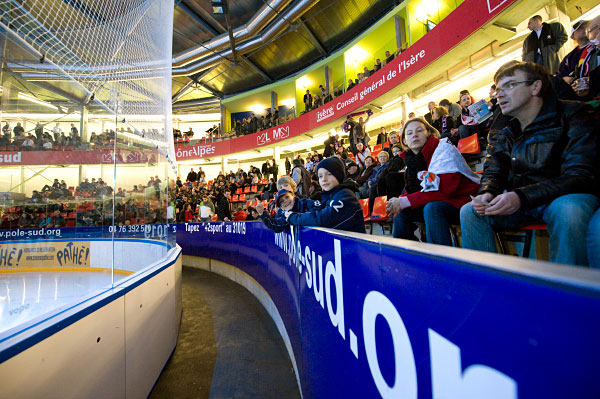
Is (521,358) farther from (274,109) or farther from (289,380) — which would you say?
(274,109)

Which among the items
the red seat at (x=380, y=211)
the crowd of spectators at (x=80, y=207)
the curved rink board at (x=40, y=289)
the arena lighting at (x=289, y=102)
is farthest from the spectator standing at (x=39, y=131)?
the arena lighting at (x=289, y=102)

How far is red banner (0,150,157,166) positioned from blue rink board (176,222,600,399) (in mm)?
2450

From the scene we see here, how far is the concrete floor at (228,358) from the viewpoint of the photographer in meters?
2.26

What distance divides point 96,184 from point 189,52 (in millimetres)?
13921

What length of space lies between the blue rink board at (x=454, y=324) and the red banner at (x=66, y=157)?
245cm

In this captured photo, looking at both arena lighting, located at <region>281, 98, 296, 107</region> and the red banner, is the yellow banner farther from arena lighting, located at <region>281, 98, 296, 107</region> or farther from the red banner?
arena lighting, located at <region>281, 98, 296, 107</region>


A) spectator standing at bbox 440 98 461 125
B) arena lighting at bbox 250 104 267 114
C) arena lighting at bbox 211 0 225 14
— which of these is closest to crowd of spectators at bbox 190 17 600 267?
spectator standing at bbox 440 98 461 125

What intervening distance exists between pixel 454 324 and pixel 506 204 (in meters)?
1.12

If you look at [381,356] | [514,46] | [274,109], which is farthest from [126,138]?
[274,109]

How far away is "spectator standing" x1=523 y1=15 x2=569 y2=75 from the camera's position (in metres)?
3.87

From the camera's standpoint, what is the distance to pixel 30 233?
3.42 m

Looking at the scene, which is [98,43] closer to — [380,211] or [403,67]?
[380,211]

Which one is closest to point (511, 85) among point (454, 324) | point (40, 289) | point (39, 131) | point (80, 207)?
point (454, 324)

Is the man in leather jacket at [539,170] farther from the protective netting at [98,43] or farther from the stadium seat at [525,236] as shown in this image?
the protective netting at [98,43]
